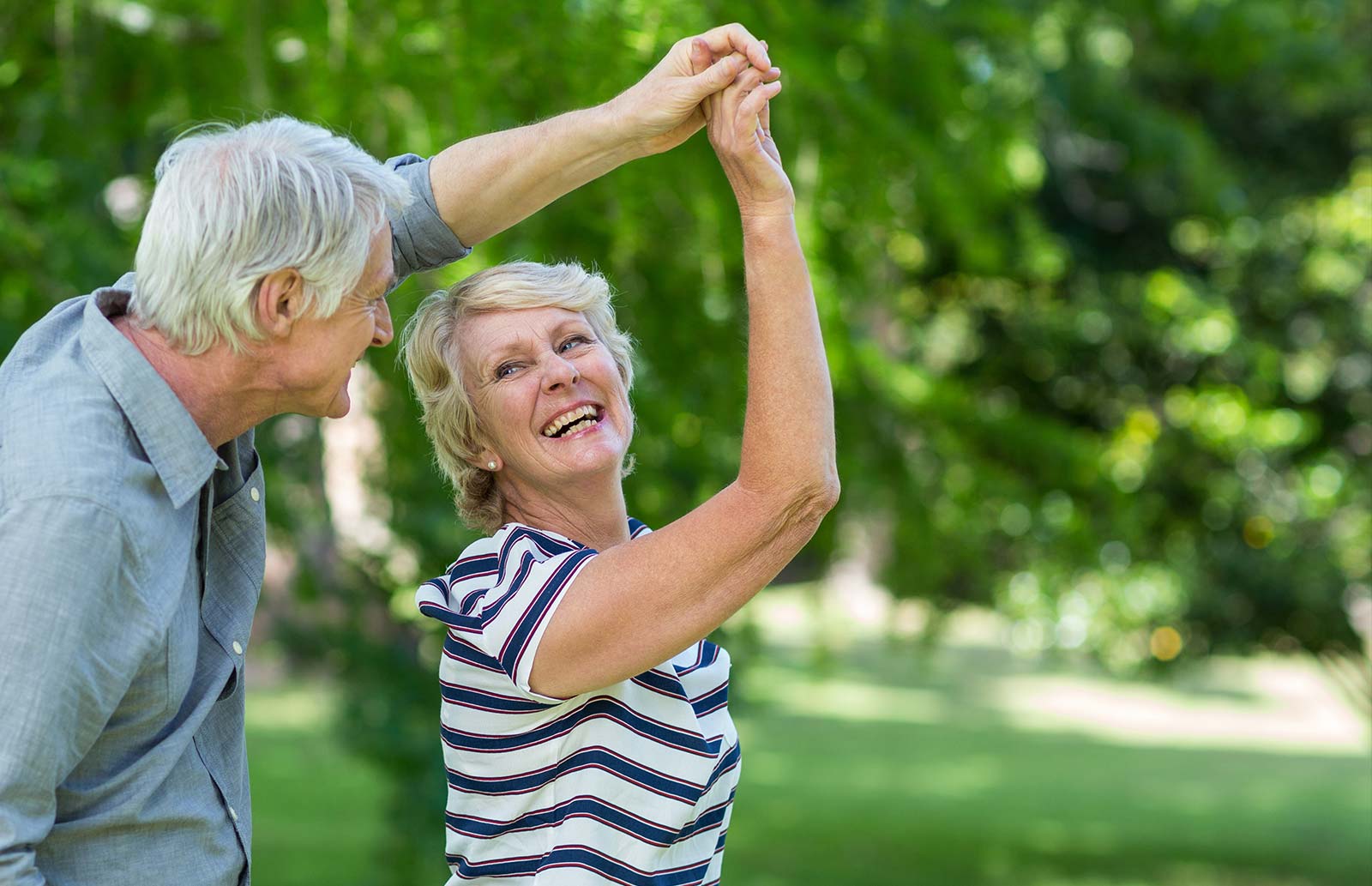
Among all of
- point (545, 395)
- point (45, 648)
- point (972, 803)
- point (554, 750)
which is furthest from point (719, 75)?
point (972, 803)

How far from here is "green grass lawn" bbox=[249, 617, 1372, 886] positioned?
31.0ft

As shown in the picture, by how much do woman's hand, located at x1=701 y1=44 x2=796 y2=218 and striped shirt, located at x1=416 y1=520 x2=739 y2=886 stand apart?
1.57ft

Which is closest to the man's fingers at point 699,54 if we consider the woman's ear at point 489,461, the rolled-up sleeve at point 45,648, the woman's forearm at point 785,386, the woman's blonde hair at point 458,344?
the woman's forearm at point 785,386

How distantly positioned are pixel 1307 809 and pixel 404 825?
8401 millimetres

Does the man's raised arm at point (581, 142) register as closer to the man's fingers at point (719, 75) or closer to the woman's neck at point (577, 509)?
the man's fingers at point (719, 75)

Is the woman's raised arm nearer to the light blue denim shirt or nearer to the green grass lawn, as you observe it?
the light blue denim shirt

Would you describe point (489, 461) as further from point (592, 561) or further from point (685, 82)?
point (685, 82)

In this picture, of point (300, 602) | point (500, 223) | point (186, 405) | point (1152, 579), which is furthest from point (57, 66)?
point (1152, 579)

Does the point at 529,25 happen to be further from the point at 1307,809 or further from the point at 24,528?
the point at 1307,809

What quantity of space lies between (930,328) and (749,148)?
652cm

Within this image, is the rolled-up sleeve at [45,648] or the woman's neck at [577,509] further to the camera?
the woman's neck at [577,509]

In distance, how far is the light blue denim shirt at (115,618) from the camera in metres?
1.48

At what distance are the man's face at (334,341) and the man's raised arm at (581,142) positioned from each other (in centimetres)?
34

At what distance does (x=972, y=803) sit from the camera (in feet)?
38.4
